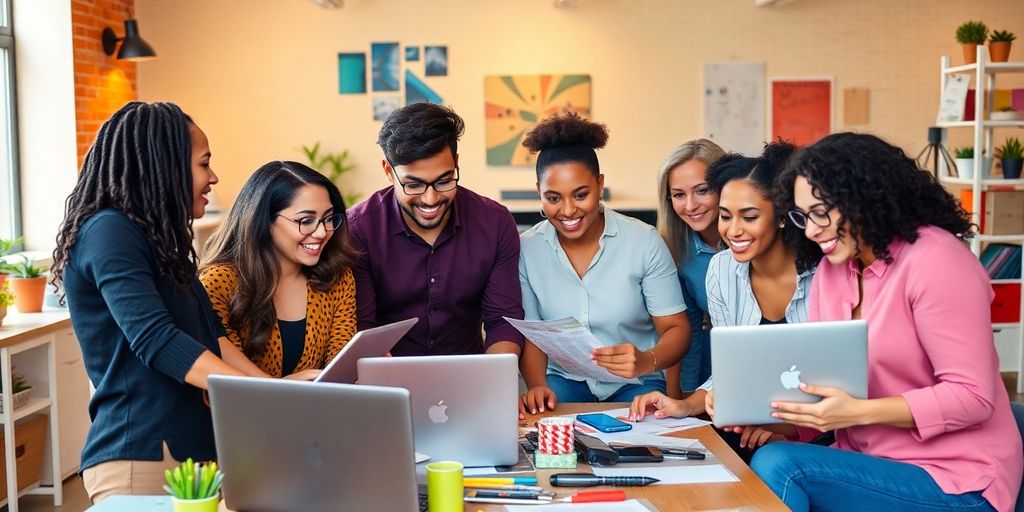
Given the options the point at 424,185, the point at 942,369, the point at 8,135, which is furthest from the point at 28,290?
the point at 942,369

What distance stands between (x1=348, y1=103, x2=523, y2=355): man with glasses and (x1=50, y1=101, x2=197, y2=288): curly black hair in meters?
0.95

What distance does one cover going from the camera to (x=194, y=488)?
165 centimetres

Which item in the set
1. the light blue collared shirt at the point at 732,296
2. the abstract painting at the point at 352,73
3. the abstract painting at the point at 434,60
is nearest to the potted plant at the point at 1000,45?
the abstract painting at the point at 434,60

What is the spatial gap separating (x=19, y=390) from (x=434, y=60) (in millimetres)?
4426

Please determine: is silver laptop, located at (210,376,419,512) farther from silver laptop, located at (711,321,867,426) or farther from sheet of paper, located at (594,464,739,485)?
silver laptop, located at (711,321,867,426)

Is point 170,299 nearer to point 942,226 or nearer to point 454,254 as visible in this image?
point 454,254

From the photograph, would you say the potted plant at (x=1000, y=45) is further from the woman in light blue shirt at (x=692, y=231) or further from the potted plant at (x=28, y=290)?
the potted plant at (x=28, y=290)

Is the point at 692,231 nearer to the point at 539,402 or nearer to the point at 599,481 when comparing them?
the point at 539,402

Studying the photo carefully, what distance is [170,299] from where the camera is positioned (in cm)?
220

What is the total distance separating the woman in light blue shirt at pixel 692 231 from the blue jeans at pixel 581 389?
0.42ft

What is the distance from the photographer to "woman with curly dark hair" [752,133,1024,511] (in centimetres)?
210

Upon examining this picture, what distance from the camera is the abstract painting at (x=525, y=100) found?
780 centimetres

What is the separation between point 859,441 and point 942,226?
51cm

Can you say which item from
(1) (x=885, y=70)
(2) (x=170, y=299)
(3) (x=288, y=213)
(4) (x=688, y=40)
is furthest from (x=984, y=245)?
(2) (x=170, y=299)
